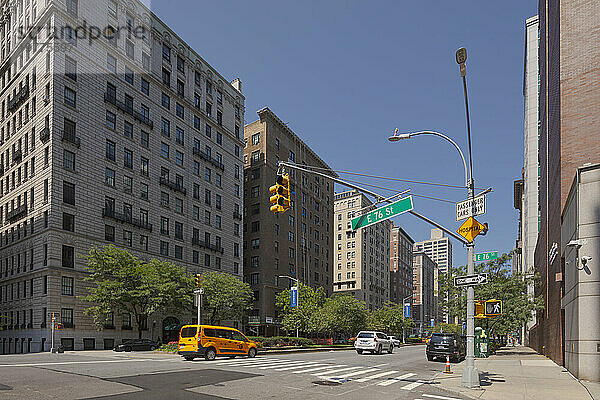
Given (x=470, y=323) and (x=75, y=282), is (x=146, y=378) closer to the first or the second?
(x=470, y=323)

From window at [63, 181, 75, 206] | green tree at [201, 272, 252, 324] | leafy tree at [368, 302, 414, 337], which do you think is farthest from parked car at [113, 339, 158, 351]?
leafy tree at [368, 302, 414, 337]

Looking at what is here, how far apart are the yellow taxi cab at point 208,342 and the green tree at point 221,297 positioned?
3088cm

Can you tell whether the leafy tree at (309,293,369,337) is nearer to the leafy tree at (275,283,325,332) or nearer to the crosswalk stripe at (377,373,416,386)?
the leafy tree at (275,283,325,332)

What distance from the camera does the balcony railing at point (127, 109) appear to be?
57091 millimetres

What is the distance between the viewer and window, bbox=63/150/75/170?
50650mm

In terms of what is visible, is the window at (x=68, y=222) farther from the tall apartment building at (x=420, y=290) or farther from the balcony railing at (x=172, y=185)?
the tall apartment building at (x=420, y=290)

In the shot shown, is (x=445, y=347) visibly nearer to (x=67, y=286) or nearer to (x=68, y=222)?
(x=67, y=286)

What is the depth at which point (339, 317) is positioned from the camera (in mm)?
64562

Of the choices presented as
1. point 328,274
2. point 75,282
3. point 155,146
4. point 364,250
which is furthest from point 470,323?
point 364,250

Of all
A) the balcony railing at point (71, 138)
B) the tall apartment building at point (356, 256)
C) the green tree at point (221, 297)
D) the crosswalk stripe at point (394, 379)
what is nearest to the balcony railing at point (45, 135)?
the balcony railing at point (71, 138)

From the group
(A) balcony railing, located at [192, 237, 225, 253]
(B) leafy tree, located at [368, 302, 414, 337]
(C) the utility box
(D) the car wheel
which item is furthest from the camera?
(B) leafy tree, located at [368, 302, 414, 337]

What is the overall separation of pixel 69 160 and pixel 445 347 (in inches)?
1598

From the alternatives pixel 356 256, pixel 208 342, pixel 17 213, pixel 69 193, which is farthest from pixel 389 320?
pixel 208 342

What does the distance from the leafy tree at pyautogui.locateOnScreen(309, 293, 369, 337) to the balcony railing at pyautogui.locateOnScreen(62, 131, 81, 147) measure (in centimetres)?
3527
